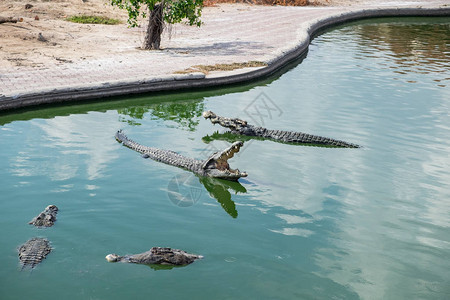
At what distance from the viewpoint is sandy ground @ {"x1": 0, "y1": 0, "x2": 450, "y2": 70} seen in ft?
49.1

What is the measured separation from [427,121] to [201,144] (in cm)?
497

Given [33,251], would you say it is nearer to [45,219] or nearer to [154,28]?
[45,219]

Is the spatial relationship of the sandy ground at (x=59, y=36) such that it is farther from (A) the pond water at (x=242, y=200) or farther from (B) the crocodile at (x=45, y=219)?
(B) the crocodile at (x=45, y=219)

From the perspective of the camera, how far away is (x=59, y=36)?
1750 cm

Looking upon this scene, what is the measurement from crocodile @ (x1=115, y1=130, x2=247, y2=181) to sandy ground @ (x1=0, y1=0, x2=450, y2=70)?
593cm

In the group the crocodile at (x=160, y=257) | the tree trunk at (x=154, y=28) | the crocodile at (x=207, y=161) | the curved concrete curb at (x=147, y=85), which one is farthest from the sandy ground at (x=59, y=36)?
the crocodile at (x=160, y=257)

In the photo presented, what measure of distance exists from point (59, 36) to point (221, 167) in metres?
10.8

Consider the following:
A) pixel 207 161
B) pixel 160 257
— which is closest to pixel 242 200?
pixel 207 161

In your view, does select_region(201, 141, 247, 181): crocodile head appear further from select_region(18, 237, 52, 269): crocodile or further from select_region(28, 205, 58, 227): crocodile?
select_region(18, 237, 52, 269): crocodile

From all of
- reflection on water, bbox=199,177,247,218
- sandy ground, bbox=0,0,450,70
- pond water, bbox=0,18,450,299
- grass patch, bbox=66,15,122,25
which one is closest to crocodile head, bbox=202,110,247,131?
pond water, bbox=0,18,450,299

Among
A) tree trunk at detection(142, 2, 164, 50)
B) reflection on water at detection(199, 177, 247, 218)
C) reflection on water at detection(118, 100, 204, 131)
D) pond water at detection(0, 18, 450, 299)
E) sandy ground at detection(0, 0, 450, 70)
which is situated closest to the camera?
pond water at detection(0, 18, 450, 299)

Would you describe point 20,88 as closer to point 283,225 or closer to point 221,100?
point 221,100

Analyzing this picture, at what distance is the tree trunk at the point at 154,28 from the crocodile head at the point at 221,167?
338 inches

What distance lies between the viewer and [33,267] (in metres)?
6.18
